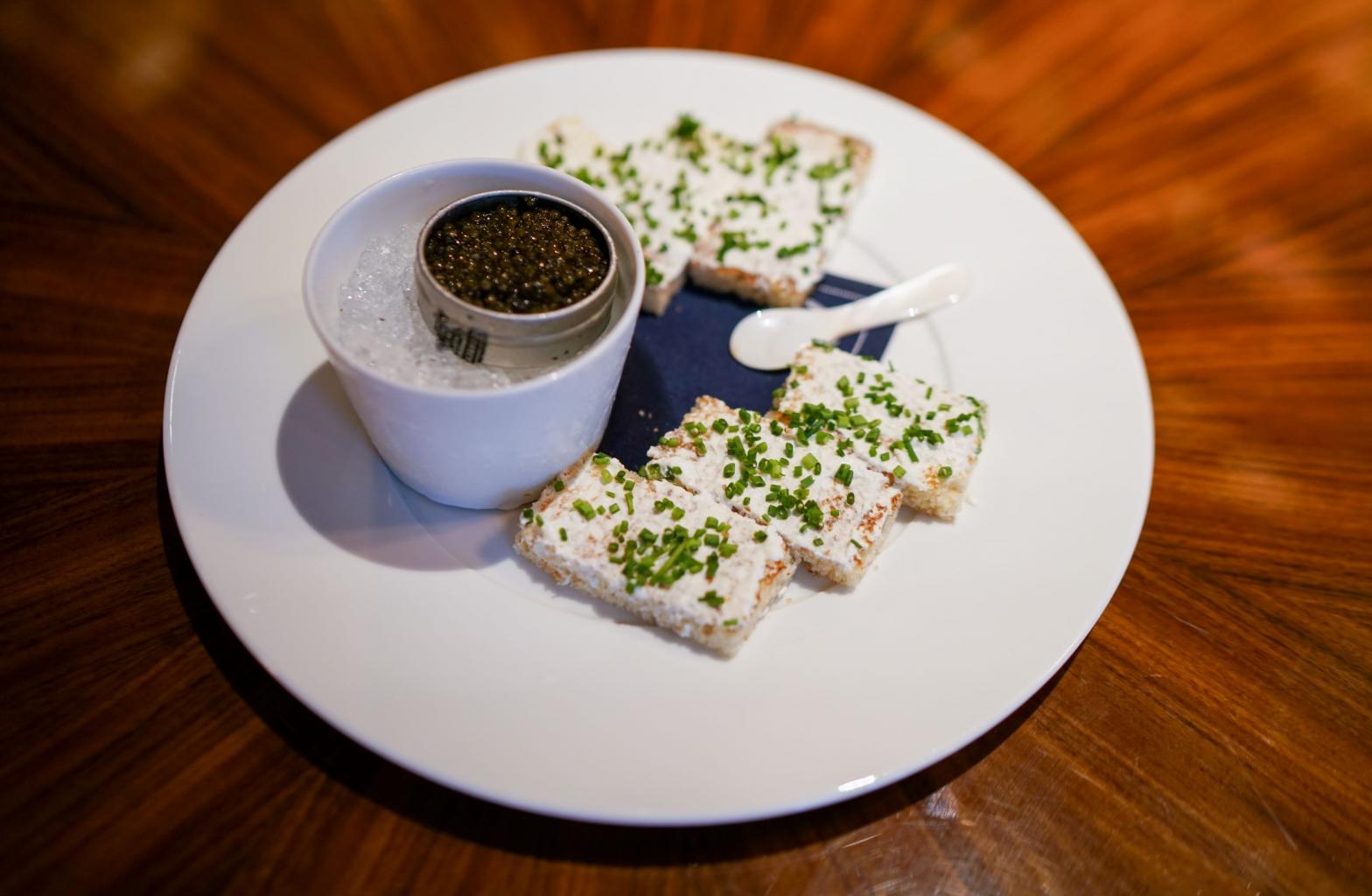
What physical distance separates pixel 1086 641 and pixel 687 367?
1.14 m

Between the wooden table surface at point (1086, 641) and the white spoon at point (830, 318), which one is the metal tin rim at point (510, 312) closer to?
the white spoon at point (830, 318)

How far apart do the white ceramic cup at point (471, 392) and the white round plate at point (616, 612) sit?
152mm

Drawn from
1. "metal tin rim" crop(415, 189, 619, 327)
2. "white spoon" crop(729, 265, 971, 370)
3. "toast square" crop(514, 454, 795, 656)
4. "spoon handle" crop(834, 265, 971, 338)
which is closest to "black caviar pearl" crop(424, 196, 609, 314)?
"metal tin rim" crop(415, 189, 619, 327)

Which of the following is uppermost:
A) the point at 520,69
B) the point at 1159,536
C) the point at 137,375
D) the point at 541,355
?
the point at 520,69

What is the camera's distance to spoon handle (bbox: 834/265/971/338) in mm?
2361

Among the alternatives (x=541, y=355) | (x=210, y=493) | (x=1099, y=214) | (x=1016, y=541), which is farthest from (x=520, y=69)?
(x=1016, y=541)

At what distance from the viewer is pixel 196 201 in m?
2.48

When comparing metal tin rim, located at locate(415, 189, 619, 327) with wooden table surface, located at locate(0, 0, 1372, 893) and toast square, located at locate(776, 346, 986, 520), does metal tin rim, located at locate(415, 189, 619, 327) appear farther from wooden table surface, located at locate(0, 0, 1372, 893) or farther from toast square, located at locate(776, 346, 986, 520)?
wooden table surface, located at locate(0, 0, 1372, 893)

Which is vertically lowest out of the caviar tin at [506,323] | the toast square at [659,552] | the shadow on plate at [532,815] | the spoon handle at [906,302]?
the shadow on plate at [532,815]

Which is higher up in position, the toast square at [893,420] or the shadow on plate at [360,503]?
the toast square at [893,420]

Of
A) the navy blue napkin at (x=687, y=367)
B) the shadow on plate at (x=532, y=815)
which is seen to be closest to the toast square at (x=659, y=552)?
the navy blue napkin at (x=687, y=367)

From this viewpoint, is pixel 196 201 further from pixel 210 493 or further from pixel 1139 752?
pixel 1139 752

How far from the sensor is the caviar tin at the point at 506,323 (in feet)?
5.64

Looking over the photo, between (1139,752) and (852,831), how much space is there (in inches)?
24.1
